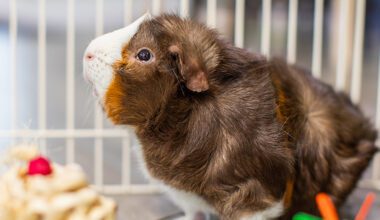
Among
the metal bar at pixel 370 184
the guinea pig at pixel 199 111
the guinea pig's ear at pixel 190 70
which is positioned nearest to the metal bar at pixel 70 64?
the guinea pig at pixel 199 111

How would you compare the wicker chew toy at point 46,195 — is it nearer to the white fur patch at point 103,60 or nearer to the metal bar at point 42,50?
the white fur patch at point 103,60

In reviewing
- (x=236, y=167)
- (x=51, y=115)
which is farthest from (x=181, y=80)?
(x=51, y=115)

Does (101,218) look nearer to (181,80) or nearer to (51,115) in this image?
(181,80)

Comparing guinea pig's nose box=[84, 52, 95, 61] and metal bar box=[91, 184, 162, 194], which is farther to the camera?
metal bar box=[91, 184, 162, 194]

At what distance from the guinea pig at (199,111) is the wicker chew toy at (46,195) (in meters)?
0.22

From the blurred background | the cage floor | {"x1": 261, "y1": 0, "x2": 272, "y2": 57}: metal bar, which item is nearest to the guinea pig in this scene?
the blurred background

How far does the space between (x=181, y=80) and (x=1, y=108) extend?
3.30 feet

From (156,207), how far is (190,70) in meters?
0.57

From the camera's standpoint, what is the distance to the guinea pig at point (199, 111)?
1021 mm

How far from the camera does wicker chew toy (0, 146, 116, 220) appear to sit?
793 millimetres

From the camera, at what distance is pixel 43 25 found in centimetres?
144

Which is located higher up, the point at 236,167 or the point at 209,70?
the point at 209,70

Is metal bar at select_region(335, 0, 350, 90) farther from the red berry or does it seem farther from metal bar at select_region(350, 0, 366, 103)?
the red berry

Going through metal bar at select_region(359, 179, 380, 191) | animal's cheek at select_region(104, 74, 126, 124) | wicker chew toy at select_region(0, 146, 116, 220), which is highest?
animal's cheek at select_region(104, 74, 126, 124)
